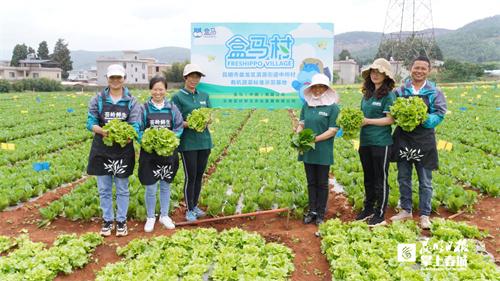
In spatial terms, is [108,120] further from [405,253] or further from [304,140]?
[405,253]

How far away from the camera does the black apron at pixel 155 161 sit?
5.64m

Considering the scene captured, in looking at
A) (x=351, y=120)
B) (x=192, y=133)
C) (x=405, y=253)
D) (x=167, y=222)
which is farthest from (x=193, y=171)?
(x=405, y=253)

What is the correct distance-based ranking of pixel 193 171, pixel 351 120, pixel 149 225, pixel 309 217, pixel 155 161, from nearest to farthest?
pixel 351 120, pixel 155 161, pixel 149 225, pixel 193 171, pixel 309 217

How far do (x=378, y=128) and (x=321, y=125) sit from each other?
0.79 metres

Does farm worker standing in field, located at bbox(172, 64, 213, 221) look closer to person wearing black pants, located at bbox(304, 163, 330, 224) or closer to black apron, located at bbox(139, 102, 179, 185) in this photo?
black apron, located at bbox(139, 102, 179, 185)

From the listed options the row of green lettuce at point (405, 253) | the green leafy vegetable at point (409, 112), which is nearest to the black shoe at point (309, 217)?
the row of green lettuce at point (405, 253)

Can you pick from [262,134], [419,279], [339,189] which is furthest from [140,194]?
[262,134]

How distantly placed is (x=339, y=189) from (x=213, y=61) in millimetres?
3736

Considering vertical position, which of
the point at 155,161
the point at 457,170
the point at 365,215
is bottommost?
the point at 365,215

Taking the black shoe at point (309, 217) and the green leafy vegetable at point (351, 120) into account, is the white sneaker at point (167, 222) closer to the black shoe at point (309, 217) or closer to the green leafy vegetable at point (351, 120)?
the black shoe at point (309, 217)

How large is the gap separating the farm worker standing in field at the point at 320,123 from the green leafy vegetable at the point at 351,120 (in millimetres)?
209

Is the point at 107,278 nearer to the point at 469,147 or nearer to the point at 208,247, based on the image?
the point at 208,247

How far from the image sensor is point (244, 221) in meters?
6.56

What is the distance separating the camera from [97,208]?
654cm
